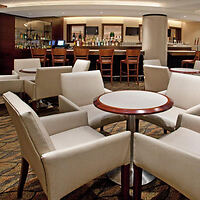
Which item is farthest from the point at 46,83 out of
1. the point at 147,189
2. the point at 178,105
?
the point at 147,189

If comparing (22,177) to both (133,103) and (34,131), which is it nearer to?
(34,131)

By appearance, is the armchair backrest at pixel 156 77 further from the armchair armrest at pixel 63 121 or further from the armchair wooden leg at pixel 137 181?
the armchair wooden leg at pixel 137 181

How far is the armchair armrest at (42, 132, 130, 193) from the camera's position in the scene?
1.46 m

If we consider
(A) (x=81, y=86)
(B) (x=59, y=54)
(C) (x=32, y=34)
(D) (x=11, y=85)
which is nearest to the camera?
(A) (x=81, y=86)

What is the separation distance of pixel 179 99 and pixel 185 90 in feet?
0.47

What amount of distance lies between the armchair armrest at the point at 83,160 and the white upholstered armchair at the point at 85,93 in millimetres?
886

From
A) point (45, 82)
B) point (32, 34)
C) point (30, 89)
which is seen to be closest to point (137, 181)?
point (45, 82)

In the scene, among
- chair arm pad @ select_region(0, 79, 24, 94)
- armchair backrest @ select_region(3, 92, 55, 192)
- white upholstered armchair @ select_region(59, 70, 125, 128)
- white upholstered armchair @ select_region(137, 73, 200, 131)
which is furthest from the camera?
chair arm pad @ select_region(0, 79, 24, 94)

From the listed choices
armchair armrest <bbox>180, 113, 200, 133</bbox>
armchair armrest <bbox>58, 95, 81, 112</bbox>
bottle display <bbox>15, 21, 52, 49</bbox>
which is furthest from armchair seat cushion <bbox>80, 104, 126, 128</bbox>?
bottle display <bbox>15, 21, 52, 49</bbox>

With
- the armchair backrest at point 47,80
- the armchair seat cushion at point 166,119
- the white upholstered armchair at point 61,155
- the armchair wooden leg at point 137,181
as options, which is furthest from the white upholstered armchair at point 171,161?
the armchair backrest at point 47,80

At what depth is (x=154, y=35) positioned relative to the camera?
8594mm

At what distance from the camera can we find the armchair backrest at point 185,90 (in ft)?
9.06

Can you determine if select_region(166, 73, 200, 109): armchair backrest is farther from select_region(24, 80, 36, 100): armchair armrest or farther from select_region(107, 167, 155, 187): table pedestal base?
select_region(24, 80, 36, 100): armchair armrest

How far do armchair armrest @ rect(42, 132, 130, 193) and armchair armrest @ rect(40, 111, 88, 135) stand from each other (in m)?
0.64
